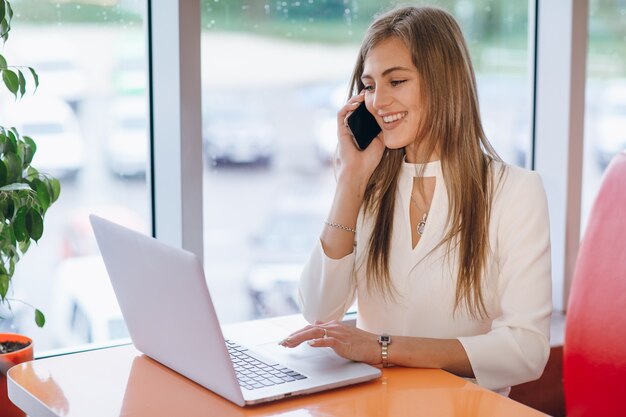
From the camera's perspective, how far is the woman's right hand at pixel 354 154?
1.94 m

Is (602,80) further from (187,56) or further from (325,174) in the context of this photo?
(187,56)

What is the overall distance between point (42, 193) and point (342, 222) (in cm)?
67

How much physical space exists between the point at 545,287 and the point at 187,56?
3.73 ft

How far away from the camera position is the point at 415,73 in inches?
72.9

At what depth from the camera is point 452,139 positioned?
1.86 m

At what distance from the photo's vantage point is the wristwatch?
151 cm

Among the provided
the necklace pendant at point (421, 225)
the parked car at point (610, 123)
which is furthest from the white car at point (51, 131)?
the parked car at point (610, 123)

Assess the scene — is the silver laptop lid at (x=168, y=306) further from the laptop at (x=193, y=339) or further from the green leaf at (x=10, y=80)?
the green leaf at (x=10, y=80)

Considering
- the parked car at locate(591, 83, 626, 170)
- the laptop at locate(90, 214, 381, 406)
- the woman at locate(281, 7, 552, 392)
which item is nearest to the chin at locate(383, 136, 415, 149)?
the woman at locate(281, 7, 552, 392)

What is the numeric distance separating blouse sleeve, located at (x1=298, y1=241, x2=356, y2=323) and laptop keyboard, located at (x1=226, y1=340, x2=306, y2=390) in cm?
40

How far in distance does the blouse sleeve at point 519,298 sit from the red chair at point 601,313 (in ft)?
0.44

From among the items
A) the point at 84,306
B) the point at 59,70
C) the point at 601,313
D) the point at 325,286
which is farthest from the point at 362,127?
the point at 84,306

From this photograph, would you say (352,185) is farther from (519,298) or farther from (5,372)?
(5,372)

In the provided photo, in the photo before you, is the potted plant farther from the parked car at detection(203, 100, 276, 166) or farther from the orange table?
the parked car at detection(203, 100, 276, 166)
